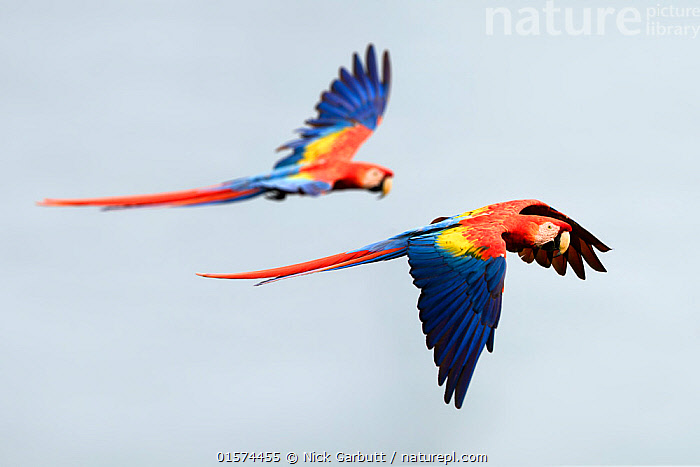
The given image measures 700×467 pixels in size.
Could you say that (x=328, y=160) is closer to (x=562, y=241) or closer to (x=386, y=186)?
(x=386, y=186)

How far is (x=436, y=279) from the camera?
10844mm

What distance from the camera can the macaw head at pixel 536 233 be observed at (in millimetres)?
11992

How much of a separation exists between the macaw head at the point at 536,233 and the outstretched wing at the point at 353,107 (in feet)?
6.99

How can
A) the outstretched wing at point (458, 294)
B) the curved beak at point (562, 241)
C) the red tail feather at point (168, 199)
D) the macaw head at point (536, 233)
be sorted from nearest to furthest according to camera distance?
1. the red tail feather at point (168, 199)
2. the outstretched wing at point (458, 294)
3. the macaw head at point (536, 233)
4. the curved beak at point (562, 241)

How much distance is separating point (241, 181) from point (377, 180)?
135cm

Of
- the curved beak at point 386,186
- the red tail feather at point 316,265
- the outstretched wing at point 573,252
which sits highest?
the curved beak at point 386,186

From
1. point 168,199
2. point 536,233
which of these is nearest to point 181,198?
point 168,199

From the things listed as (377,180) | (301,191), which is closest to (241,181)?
(301,191)

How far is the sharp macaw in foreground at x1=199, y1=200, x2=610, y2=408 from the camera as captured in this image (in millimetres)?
10617

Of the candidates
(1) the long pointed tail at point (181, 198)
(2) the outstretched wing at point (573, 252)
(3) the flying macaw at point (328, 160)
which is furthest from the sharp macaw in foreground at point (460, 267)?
(1) the long pointed tail at point (181, 198)

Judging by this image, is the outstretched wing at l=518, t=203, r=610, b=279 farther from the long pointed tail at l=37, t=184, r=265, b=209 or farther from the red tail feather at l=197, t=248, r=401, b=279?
the long pointed tail at l=37, t=184, r=265, b=209

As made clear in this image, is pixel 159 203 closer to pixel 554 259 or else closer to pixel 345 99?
pixel 345 99

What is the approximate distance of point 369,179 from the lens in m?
9.80

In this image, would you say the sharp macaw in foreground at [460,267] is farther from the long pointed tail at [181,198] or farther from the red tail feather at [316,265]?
the long pointed tail at [181,198]
